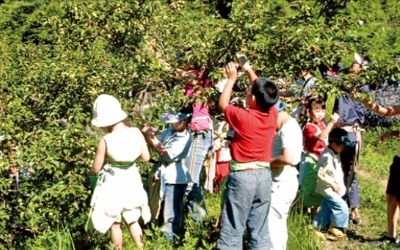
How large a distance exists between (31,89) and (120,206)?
53.1 inches

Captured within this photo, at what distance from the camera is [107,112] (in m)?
4.69

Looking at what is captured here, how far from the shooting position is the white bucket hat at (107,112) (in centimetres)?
469

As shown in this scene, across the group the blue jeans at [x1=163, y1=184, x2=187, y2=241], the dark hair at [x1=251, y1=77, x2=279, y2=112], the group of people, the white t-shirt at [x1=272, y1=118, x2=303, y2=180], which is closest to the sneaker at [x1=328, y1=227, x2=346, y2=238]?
the group of people

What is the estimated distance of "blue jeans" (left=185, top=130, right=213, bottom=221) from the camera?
→ 6047 mm

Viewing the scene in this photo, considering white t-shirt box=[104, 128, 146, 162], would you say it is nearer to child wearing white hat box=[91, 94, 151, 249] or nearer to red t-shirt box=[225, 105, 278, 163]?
child wearing white hat box=[91, 94, 151, 249]

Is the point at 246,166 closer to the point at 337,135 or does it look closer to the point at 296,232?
the point at 296,232

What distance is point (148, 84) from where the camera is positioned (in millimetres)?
5043

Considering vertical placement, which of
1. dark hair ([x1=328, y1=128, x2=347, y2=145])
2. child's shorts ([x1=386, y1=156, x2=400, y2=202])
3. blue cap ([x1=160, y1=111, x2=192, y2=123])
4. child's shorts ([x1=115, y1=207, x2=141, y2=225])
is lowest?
child's shorts ([x1=115, y1=207, x2=141, y2=225])

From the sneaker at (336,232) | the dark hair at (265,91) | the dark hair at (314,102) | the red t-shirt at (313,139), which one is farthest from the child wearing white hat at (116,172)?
the sneaker at (336,232)

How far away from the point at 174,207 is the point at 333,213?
5.13ft

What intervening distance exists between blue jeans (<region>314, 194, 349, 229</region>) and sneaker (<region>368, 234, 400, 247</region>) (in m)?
0.30

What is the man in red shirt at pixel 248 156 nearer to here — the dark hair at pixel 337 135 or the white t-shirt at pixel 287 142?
the white t-shirt at pixel 287 142

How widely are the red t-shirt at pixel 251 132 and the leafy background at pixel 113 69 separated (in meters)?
0.32

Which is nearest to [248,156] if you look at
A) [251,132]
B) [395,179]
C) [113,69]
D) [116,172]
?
[251,132]
